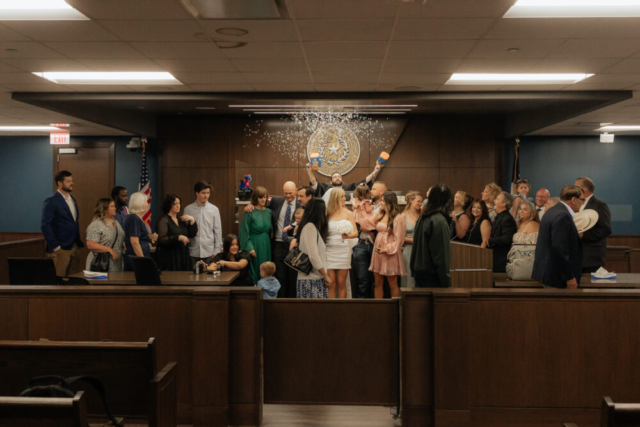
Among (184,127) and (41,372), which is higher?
(184,127)

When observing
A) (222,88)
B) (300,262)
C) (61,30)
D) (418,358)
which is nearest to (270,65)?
(222,88)

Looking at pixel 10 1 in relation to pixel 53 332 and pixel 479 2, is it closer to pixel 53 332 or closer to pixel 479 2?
pixel 53 332

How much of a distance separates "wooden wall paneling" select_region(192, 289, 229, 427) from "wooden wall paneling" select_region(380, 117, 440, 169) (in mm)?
7449

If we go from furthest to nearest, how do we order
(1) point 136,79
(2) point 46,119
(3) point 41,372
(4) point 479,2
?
(2) point 46,119 < (1) point 136,79 < (4) point 479,2 < (3) point 41,372

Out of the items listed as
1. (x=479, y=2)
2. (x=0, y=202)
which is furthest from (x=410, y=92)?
(x=0, y=202)

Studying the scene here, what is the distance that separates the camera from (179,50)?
5.61 metres

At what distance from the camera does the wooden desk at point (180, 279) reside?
525cm

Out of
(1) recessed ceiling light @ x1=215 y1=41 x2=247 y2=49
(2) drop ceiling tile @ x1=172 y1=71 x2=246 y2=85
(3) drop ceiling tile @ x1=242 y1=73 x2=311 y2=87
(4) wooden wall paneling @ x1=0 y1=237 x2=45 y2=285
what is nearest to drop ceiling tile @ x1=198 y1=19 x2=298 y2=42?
(1) recessed ceiling light @ x1=215 y1=41 x2=247 y2=49

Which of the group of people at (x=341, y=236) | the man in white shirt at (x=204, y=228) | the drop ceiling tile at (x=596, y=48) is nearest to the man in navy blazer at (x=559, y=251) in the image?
the group of people at (x=341, y=236)

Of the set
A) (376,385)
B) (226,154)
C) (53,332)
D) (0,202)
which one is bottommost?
(376,385)

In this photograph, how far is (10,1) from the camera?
4.38 meters

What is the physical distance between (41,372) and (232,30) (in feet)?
10.6

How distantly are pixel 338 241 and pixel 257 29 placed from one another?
2.36 meters

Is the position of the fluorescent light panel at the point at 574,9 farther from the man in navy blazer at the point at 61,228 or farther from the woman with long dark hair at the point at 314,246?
the man in navy blazer at the point at 61,228
